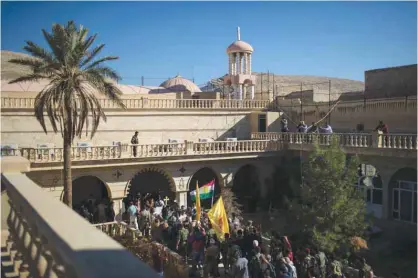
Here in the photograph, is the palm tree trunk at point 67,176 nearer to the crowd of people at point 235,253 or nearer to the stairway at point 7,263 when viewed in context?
the crowd of people at point 235,253

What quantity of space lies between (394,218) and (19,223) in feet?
61.9

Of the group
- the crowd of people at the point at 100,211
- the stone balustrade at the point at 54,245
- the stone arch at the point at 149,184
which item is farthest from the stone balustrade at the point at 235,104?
the stone balustrade at the point at 54,245

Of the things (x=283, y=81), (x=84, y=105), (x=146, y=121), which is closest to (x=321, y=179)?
(x=84, y=105)

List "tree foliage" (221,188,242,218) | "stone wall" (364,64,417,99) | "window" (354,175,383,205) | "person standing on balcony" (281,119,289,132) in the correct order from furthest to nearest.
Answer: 1. "person standing on balcony" (281,119,289,132)
2. "stone wall" (364,64,417,99)
3. "tree foliage" (221,188,242,218)
4. "window" (354,175,383,205)

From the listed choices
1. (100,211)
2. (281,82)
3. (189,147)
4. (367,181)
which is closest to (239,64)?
(189,147)

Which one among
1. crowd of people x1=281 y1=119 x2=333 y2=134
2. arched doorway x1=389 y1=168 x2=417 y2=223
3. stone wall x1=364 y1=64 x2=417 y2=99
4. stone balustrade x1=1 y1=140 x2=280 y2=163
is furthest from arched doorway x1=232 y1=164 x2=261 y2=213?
arched doorway x1=389 y1=168 x2=417 y2=223

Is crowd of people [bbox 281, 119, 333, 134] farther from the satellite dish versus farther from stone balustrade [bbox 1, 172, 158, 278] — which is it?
stone balustrade [bbox 1, 172, 158, 278]

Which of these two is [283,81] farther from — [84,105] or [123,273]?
[123,273]

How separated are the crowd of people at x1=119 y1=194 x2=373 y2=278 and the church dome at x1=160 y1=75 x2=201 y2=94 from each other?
1820 cm

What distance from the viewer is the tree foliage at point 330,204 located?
16.4m

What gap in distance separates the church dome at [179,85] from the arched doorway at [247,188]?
979 cm

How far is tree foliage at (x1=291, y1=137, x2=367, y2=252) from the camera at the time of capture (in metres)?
16.4

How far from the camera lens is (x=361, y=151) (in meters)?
20.3

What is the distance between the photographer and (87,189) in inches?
1010
